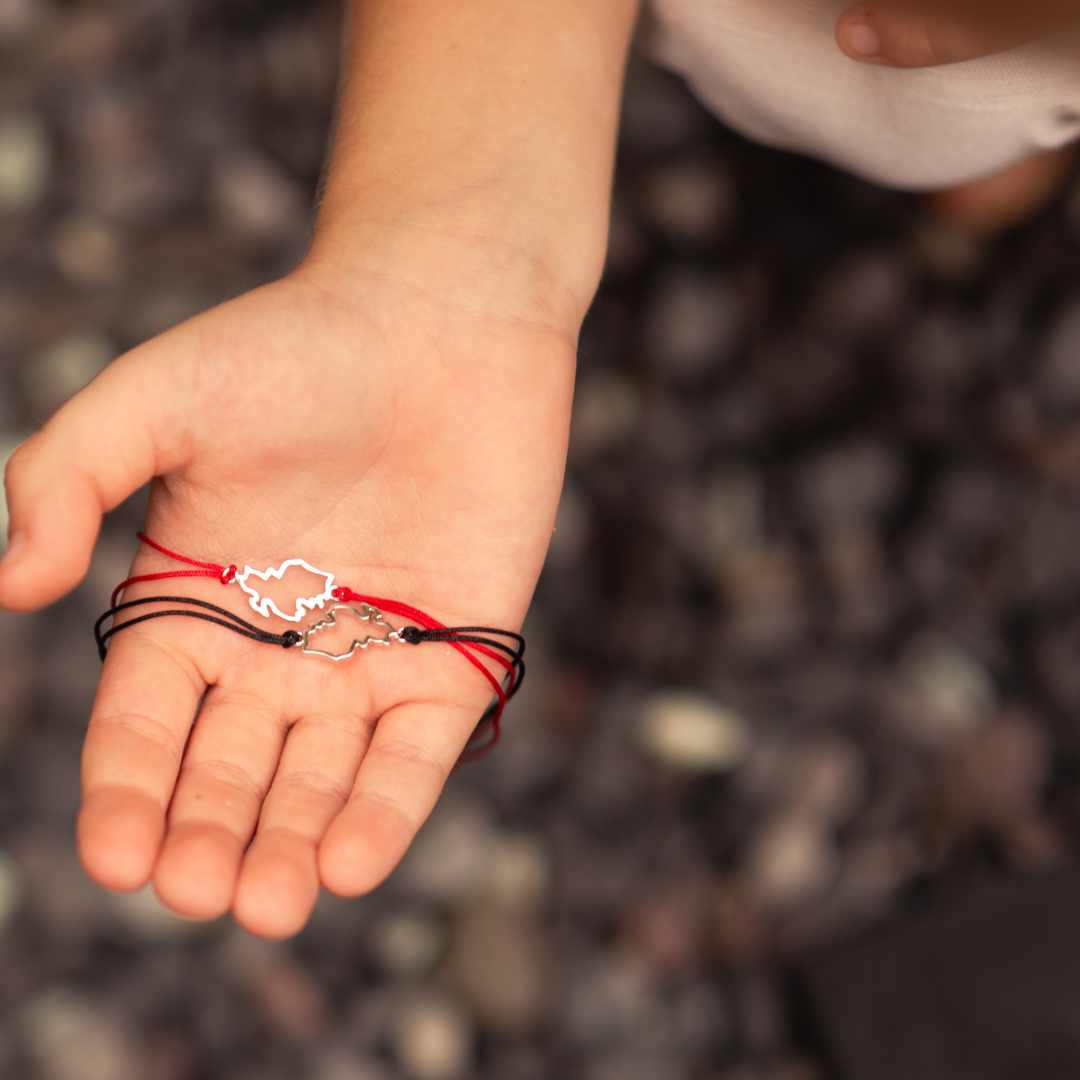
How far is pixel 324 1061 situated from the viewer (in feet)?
6.04

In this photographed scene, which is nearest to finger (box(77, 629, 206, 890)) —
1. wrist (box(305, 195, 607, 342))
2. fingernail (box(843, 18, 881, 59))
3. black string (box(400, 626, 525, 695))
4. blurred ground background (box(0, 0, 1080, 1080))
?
black string (box(400, 626, 525, 695))

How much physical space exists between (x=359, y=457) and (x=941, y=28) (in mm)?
851

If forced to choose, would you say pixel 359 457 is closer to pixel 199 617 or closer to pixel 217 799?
pixel 199 617

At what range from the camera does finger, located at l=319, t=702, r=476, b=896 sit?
1241 mm

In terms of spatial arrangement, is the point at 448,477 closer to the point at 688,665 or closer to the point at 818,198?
the point at 688,665

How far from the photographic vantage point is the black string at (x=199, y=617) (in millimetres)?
1362

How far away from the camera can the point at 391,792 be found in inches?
51.9

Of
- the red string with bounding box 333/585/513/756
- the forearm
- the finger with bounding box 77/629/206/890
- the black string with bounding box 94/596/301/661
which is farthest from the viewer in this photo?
the forearm

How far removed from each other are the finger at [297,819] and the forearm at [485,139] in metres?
0.55

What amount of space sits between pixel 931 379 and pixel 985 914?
91 cm

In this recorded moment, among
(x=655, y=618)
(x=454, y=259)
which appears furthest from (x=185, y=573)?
(x=655, y=618)

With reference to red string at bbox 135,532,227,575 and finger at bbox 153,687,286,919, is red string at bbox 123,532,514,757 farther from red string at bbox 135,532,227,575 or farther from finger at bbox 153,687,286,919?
finger at bbox 153,687,286,919

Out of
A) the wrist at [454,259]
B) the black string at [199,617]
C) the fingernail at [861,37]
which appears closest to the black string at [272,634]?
the black string at [199,617]

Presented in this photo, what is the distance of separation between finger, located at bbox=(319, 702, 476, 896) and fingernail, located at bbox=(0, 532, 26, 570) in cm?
39
